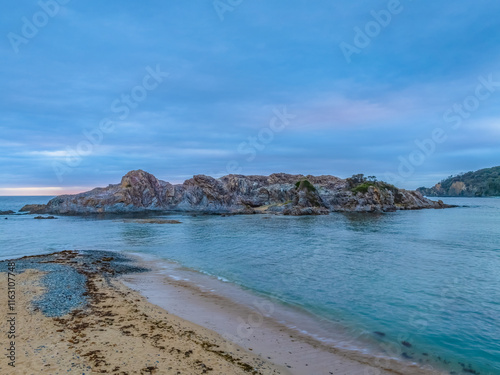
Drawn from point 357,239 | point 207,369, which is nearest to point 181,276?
point 207,369

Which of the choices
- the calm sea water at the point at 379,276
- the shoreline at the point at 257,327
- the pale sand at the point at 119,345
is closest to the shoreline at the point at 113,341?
the pale sand at the point at 119,345

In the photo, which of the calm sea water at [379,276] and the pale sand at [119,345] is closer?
the pale sand at [119,345]

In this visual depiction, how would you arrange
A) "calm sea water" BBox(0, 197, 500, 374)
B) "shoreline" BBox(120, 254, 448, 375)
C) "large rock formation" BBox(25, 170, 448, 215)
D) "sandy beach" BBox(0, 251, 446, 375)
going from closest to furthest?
1. "sandy beach" BBox(0, 251, 446, 375)
2. "shoreline" BBox(120, 254, 448, 375)
3. "calm sea water" BBox(0, 197, 500, 374)
4. "large rock formation" BBox(25, 170, 448, 215)

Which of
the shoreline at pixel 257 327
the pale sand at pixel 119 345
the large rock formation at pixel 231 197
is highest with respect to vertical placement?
the large rock formation at pixel 231 197

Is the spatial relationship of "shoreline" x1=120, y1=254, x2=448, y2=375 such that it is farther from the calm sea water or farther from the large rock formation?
the large rock formation

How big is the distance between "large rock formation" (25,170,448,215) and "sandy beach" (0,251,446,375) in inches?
2948

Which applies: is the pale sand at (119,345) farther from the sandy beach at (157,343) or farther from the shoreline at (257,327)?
the shoreline at (257,327)

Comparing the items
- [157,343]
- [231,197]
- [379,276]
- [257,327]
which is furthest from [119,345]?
[231,197]

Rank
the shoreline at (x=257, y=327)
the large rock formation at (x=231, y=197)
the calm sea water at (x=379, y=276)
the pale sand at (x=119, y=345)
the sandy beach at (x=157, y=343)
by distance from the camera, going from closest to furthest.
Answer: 1. the pale sand at (x=119, y=345)
2. the sandy beach at (x=157, y=343)
3. the shoreline at (x=257, y=327)
4. the calm sea water at (x=379, y=276)
5. the large rock formation at (x=231, y=197)

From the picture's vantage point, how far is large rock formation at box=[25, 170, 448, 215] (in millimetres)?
93812

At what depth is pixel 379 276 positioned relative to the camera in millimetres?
21578

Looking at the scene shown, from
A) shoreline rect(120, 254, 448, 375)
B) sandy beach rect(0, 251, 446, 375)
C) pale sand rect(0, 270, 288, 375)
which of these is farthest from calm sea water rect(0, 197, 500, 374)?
pale sand rect(0, 270, 288, 375)

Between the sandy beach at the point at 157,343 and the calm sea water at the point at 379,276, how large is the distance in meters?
2.94

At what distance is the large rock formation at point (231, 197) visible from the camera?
93812 millimetres
